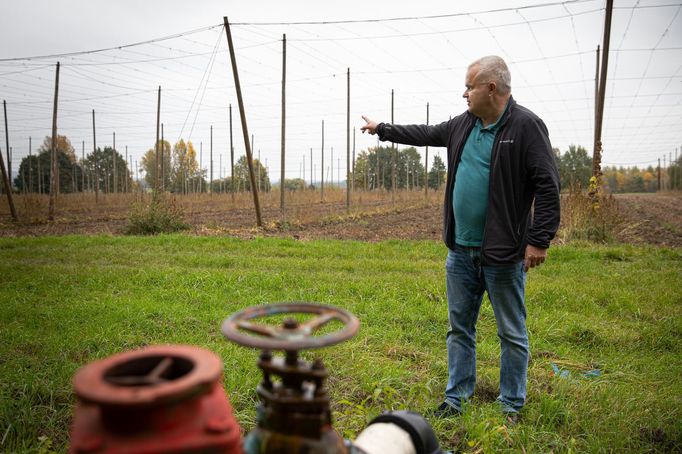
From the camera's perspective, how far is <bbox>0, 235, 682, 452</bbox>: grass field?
2.80m

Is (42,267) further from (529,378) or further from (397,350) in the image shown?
(529,378)

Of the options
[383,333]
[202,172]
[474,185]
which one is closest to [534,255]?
[474,185]

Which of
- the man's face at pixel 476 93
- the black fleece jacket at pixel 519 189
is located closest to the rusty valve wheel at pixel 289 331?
the black fleece jacket at pixel 519 189

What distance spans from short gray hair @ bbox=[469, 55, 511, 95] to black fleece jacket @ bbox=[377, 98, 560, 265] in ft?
0.43

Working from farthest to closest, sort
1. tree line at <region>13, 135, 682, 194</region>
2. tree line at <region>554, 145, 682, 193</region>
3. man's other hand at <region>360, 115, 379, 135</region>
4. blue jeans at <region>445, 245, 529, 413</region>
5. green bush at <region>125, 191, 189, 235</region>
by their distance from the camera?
tree line at <region>554, 145, 682, 193</region> < tree line at <region>13, 135, 682, 194</region> < green bush at <region>125, 191, 189, 235</region> < man's other hand at <region>360, 115, 379, 135</region> < blue jeans at <region>445, 245, 529, 413</region>

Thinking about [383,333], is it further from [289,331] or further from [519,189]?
[289,331]

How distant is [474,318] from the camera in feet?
10.0

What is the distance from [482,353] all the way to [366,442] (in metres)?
2.65

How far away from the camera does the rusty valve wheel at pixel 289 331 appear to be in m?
1.20

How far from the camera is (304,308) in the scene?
1.57 metres

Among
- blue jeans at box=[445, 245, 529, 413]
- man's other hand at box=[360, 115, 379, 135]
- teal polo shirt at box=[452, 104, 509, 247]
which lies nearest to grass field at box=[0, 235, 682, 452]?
blue jeans at box=[445, 245, 529, 413]

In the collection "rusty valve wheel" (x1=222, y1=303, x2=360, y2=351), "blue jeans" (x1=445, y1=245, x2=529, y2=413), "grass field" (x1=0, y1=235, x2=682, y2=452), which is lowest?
"grass field" (x1=0, y1=235, x2=682, y2=452)

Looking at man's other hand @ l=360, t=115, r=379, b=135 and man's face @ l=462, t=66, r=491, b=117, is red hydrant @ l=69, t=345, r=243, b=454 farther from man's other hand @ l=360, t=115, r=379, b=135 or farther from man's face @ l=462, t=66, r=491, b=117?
man's other hand @ l=360, t=115, r=379, b=135

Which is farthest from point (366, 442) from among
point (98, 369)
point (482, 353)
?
point (482, 353)
